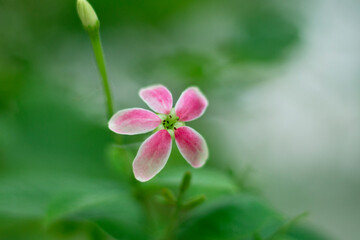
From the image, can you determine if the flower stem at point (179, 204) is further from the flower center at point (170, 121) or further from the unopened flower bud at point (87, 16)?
the unopened flower bud at point (87, 16)

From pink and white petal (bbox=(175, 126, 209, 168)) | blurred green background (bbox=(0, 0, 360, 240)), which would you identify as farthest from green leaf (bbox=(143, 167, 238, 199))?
pink and white petal (bbox=(175, 126, 209, 168))

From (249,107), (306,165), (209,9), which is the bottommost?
(249,107)

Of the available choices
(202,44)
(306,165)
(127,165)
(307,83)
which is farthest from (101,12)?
(306,165)

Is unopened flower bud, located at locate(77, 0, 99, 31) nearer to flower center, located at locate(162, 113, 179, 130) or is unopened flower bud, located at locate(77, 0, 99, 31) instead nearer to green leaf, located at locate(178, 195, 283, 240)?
flower center, located at locate(162, 113, 179, 130)

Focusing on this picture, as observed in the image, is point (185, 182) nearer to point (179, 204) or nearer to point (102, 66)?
point (179, 204)

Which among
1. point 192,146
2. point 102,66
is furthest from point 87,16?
point 192,146

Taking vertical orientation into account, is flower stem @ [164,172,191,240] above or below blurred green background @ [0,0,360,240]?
below

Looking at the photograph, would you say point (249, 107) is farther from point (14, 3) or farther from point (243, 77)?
point (14, 3)
